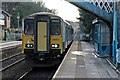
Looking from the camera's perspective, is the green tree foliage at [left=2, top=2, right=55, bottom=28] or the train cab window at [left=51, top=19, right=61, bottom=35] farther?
the green tree foliage at [left=2, top=2, right=55, bottom=28]

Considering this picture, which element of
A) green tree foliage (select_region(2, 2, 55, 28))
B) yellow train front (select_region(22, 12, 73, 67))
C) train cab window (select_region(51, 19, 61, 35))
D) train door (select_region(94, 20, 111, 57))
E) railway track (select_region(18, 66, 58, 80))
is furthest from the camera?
green tree foliage (select_region(2, 2, 55, 28))

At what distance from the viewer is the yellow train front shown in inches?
738

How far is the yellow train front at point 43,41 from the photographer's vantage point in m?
18.8

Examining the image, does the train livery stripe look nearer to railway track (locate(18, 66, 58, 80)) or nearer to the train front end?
the train front end

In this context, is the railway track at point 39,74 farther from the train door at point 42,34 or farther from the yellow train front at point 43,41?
the train door at point 42,34

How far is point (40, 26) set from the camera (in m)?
19.0

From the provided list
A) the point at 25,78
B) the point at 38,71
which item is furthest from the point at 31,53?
the point at 25,78

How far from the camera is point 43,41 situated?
1884 centimetres

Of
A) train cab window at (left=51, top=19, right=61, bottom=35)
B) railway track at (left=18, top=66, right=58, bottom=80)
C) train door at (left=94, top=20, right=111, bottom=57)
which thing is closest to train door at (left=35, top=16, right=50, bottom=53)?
train cab window at (left=51, top=19, right=61, bottom=35)

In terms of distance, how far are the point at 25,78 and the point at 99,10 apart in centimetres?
871

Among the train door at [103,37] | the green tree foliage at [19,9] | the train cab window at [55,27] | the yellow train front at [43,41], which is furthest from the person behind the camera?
the green tree foliage at [19,9]

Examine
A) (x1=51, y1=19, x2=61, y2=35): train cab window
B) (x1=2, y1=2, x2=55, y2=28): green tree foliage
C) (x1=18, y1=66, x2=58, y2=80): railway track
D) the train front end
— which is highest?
(x1=2, y1=2, x2=55, y2=28): green tree foliage

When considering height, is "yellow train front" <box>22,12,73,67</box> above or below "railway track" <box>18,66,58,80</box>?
above

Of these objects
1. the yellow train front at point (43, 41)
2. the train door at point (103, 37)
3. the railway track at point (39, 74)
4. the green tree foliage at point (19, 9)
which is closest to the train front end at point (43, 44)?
the yellow train front at point (43, 41)
